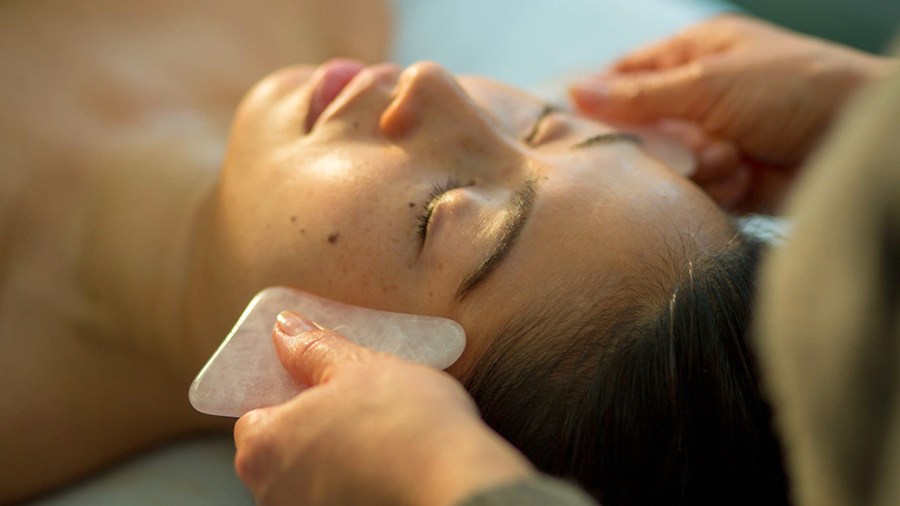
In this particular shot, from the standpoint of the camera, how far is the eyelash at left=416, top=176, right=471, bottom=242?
0.82 metres

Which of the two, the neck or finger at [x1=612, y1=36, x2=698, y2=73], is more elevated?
finger at [x1=612, y1=36, x2=698, y2=73]

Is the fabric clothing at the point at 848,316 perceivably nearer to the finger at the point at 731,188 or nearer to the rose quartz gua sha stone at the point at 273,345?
the rose quartz gua sha stone at the point at 273,345

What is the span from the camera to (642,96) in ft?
4.23

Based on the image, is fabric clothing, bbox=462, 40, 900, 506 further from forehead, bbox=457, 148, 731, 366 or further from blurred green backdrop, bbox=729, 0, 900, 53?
blurred green backdrop, bbox=729, 0, 900, 53

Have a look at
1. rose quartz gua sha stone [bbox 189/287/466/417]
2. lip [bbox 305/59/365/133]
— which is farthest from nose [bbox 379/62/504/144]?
rose quartz gua sha stone [bbox 189/287/466/417]

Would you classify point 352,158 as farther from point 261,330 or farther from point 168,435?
point 168,435

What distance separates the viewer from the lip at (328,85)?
96 centimetres

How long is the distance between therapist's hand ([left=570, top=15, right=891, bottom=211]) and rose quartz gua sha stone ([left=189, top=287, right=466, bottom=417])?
63 cm

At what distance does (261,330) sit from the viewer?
797 millimetres

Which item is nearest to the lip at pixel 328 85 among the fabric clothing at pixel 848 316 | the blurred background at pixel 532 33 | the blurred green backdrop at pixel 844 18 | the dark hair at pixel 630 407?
the dark hair at pixel 630 407

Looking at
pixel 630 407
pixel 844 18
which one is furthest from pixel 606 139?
pixel 844 18

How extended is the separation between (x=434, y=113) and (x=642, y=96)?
20.4 inches

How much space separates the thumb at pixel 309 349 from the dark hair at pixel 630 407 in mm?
155

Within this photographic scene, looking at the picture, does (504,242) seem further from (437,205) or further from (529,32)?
(529,32)
